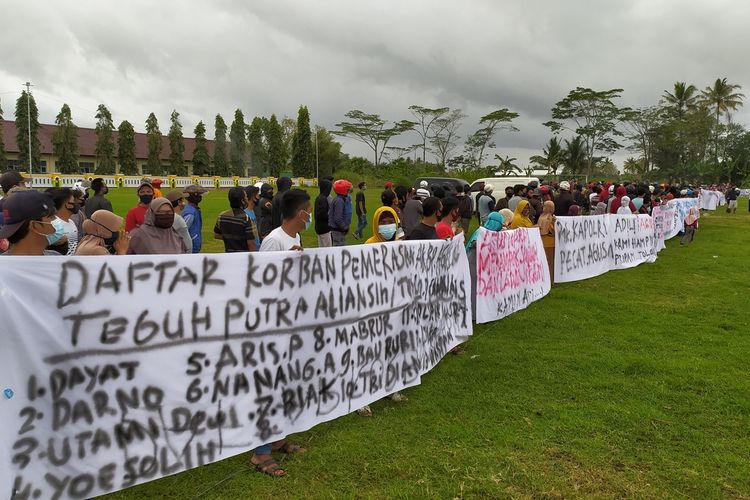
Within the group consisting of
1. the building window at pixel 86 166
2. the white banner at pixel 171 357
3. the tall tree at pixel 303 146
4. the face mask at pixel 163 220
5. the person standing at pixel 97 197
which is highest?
the tall tree at pixel 303 146

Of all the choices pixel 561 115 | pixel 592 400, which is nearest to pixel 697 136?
pixel 561 115

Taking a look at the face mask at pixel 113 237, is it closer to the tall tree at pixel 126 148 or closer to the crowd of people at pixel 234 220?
the crowd of people at pixel 234 220

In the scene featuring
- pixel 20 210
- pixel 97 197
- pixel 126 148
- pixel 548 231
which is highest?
pixel 126 148

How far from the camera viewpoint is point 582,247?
32.7ft

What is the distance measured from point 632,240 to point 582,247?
106 inches

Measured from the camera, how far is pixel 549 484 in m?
3.28

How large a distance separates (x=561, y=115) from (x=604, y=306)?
188 feet

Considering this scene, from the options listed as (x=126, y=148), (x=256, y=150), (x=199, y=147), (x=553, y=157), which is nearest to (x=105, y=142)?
(x=126, y=148)

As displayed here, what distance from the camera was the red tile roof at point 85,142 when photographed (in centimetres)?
5756

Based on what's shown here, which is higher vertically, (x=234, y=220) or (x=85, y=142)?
(x=85, y=142)

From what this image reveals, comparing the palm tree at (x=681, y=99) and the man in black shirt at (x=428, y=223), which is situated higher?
the palm tree at (x=681, y=99)

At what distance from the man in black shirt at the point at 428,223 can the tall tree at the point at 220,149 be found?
214ft

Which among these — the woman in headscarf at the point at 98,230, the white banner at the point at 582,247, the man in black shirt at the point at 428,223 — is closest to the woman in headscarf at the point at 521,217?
the white banner at the point at 582,247

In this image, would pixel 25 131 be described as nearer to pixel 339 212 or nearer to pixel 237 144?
pixel 237 144
